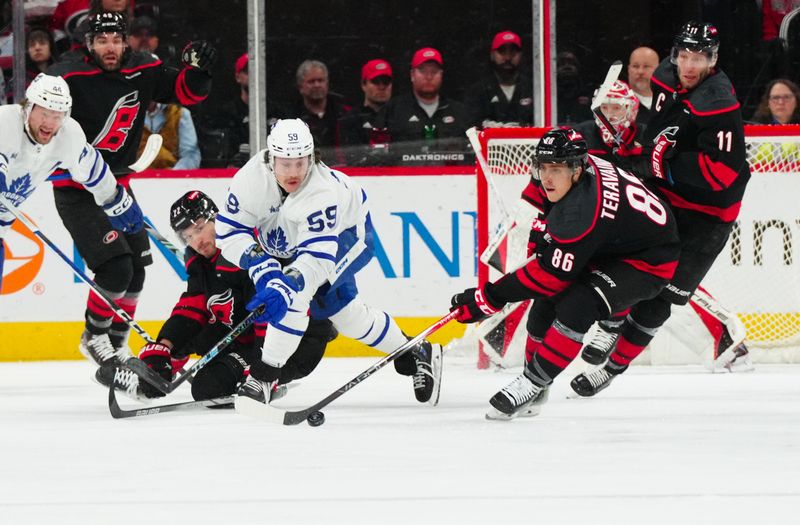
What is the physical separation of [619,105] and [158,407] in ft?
6.11

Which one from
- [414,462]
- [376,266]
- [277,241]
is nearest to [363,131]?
[376,266]

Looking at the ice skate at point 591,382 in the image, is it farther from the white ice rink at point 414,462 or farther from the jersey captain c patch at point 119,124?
the jersey captain c patch at point 119,124

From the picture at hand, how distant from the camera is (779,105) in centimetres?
570

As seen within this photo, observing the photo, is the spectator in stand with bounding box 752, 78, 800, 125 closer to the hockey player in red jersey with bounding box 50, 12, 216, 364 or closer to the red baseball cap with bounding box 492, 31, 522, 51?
the red baseball cap with bounding box 492, 31, 522, 51

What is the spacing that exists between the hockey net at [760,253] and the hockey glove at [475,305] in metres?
1.59

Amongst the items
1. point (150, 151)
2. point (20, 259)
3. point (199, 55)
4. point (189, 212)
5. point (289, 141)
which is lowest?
point (20, 259)

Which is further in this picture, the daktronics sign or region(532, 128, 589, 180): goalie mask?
the daktronics sign

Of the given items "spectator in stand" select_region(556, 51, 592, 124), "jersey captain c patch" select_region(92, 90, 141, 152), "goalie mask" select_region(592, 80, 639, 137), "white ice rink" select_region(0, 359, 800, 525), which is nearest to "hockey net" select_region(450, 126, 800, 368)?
"spectator in stand" select_region(556, 51, 592, 124)

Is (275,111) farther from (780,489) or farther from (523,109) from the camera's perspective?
(780,489)

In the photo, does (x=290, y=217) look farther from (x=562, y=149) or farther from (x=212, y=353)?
(x=562, y=149)

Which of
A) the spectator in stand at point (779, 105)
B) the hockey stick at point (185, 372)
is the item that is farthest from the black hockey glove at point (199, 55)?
the spectator in stand at point (779, 105)

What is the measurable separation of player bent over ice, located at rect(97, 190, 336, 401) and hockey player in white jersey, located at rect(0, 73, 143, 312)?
0.50m

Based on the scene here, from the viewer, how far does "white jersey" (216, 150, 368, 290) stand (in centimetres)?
362

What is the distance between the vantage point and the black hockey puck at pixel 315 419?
357 centimetres
